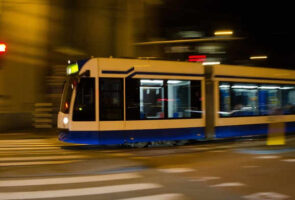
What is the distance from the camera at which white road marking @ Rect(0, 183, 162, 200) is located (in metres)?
6.42

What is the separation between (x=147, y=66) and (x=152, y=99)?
121 centimetres

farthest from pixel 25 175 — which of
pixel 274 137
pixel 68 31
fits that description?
pixel 68 31

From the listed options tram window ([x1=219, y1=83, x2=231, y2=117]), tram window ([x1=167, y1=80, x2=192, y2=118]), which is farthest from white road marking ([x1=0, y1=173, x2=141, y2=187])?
tram window ([x1=219, y1=83, x2=231, y2=117])

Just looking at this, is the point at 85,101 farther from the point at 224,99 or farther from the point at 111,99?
the point at 224,99

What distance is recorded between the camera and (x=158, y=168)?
9109 millimetres

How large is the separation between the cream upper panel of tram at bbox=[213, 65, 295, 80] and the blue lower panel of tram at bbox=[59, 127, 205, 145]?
9.01 ft

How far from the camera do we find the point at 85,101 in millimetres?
11555

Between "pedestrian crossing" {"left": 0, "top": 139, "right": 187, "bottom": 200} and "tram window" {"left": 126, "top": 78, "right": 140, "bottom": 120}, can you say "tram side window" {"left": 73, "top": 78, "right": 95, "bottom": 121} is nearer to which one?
"tram window" {"left": 126, "top": 78, "right": 140, "bottom": 120}

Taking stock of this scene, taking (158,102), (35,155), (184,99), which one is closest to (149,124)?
A: (158,102)

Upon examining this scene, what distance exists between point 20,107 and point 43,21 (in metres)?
5.27

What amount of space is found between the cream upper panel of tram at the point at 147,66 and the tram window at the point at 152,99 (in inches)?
19.1

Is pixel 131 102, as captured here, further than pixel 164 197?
Yes

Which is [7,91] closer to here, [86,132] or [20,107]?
[20,107]

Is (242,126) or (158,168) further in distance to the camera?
(242,126)
